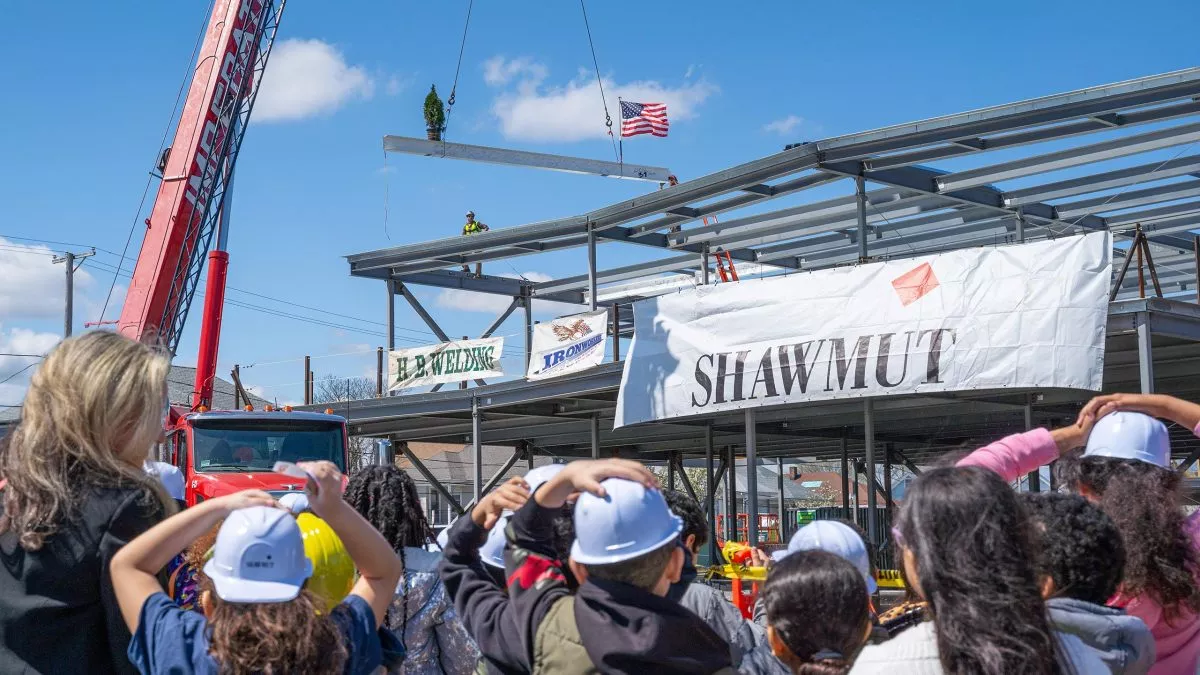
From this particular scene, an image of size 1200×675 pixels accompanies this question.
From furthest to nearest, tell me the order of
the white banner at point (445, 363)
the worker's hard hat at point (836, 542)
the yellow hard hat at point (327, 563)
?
the white banner at point (445, 363), the worker's hard hat at point (836, 542), the yellow hard hat at point (327, 563)

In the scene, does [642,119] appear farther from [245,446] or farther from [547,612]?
[547,612]

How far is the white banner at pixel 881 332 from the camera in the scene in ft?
38.8

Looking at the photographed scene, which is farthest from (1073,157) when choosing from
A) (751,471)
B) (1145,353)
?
(751,471)

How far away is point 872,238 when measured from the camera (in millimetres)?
20047

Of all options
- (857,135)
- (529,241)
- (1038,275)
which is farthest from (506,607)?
(529,241)

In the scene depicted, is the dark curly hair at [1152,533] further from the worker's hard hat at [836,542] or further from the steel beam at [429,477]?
the steel beam at [429,477]

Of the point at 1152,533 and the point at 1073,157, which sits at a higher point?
the point at 1073,157

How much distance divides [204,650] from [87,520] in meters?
0.46

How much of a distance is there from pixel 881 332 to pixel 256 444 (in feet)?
25.7

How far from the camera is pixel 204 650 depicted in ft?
8.36

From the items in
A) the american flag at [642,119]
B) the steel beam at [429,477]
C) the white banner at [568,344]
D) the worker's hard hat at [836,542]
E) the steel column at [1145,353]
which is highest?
the american flag at [642,119]

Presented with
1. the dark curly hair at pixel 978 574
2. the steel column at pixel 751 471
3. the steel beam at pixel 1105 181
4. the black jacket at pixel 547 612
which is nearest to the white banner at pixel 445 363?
the steel column at pixel 751 471

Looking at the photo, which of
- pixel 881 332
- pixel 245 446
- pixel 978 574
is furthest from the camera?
pixel 245 446

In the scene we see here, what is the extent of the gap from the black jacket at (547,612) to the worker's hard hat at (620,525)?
0.27 feet
